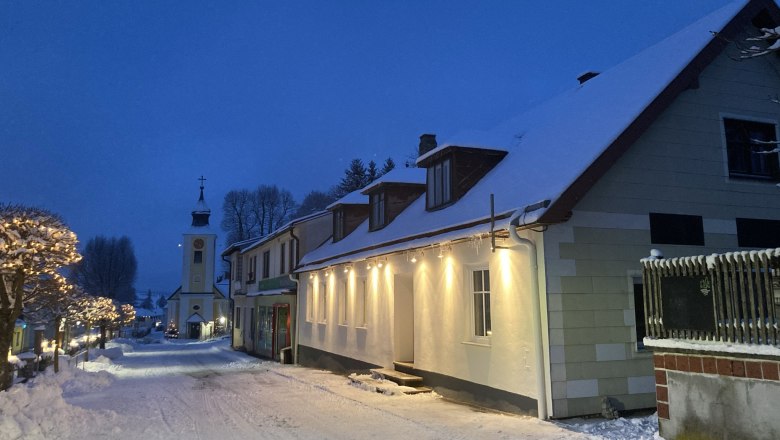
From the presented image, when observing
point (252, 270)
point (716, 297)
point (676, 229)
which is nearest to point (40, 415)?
point (716, 297)

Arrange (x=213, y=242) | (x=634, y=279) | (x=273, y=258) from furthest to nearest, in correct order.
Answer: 1. (x=213, y=242)
2. (x=273, y=258)
3. (x=634, y=279)

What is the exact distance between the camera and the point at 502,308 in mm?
10477

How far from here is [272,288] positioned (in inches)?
1099

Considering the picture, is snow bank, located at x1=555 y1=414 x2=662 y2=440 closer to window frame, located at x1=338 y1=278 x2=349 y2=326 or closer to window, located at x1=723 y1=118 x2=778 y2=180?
window, located at x1=723 y1=118 x2=778 y2=180

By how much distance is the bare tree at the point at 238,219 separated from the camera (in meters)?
60.1

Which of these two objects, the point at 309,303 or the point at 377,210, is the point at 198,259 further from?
the point at 377,210

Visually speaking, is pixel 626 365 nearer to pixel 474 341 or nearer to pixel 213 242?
pixel 474 341

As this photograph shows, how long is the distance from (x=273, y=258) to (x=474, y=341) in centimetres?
1889

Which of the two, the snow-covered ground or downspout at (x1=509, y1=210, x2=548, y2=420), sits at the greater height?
downspout at (x1=509, y1=210, x2=548, y2=420)

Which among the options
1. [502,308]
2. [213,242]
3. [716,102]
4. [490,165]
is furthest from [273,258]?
[213,242]

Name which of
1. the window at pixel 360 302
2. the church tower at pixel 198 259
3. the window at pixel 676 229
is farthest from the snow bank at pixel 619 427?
the church tower at pixel 198 259

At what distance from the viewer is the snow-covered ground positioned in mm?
8695

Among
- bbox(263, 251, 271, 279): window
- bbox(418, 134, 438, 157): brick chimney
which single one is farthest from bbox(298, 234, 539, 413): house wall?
bbox(263, 251, 271, 279): window

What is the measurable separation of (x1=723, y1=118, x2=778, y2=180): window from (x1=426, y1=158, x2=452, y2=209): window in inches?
233
